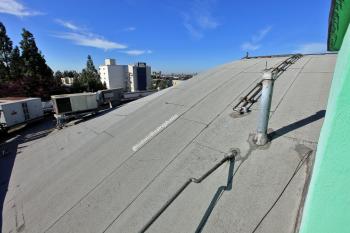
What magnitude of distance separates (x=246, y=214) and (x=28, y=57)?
43.5 meters

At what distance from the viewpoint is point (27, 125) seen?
20.0 metres

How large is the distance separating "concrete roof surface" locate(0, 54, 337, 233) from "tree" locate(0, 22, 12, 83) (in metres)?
40.6

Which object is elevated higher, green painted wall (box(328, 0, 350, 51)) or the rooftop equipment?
green painted wall (box(328, 0, 350, 51))

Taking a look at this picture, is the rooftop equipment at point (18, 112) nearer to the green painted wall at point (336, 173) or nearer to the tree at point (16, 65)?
the tree at point (16, 65)

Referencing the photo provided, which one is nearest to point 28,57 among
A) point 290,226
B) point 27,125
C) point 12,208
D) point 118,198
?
point 27,125

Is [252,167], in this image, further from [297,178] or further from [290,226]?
[290,226]

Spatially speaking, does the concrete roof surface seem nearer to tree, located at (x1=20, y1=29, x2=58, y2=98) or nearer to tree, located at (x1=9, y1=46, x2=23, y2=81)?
tree, located at (x1=20, y1=29, x2=58, y2=98)

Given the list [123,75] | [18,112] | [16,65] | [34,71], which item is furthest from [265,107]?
[123,75]

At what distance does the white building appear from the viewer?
61.5 metres

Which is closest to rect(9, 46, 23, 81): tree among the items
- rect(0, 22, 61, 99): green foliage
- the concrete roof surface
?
rect(0, 22, 61, 99): green foliage

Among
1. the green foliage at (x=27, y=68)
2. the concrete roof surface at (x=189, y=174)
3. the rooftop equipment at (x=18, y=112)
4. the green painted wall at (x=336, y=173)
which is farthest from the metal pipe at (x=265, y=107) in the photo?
the green foliage at (x=27, y=68)

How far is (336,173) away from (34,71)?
42763 mm

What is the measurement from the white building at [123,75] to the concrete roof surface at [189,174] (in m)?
60.6

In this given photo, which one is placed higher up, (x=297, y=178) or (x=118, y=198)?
(x=297, y=178)
